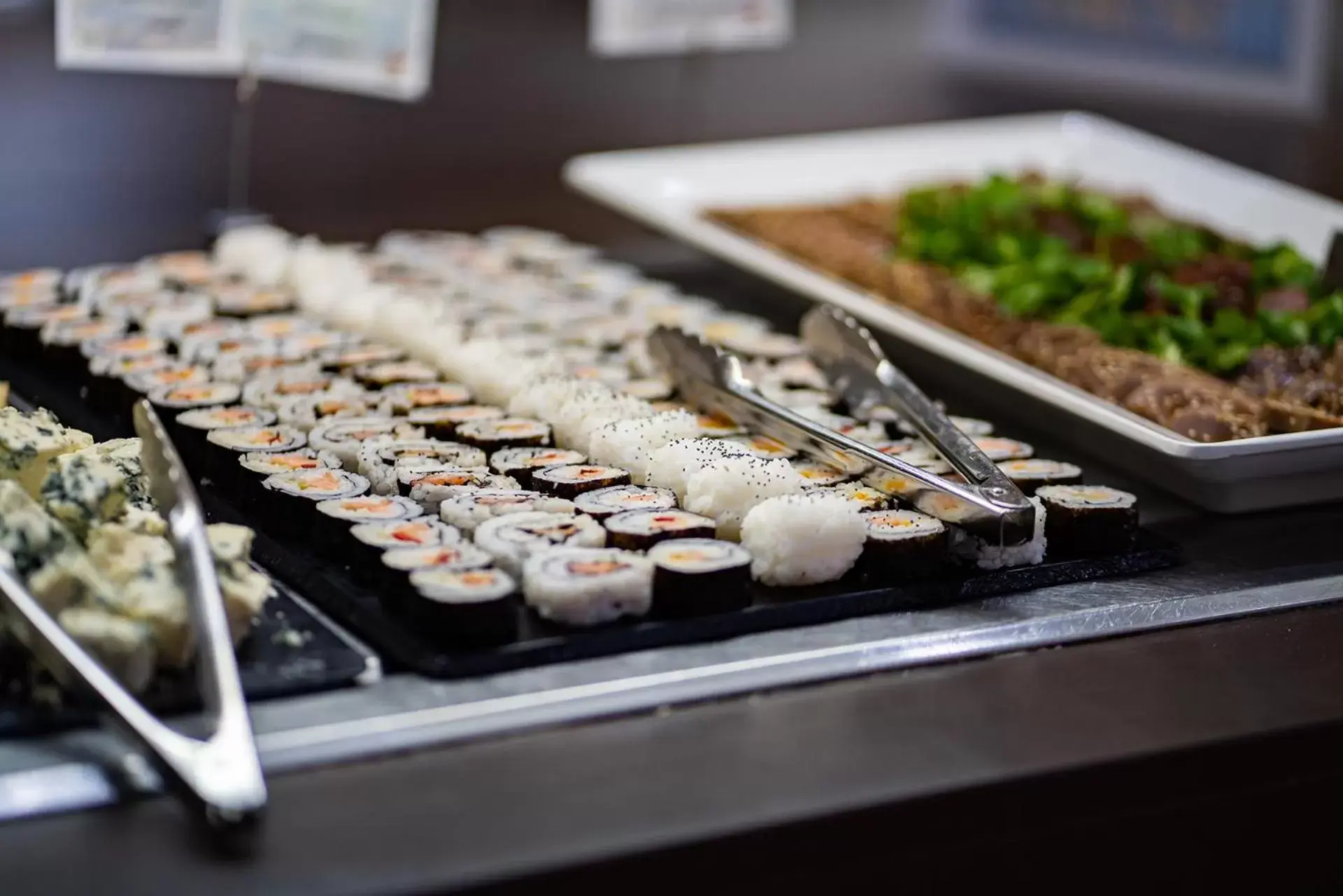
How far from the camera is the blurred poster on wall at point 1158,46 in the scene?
373 cm

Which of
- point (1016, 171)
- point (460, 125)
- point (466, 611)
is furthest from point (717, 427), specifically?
point (1016, 171)

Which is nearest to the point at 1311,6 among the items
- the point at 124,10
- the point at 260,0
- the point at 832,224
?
the point at 832,224

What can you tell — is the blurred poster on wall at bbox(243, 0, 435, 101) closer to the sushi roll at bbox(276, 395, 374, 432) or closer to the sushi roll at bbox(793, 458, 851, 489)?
the sushi roll at bbox(276, 395, 374, 432)

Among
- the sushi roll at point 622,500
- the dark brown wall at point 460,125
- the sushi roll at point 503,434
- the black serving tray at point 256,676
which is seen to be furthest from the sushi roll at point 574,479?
the dark brown wall at point 460,125

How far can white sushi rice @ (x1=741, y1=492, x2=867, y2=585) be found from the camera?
1647mm

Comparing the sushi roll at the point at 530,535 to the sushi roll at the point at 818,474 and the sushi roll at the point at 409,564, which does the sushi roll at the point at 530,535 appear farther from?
the sushi roll at the point at 818,474

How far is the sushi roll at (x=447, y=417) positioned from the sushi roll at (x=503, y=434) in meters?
0.01

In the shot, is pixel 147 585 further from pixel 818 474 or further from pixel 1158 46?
pixel 1158 46

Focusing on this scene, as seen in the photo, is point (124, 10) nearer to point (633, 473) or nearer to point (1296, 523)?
point (633, 473)

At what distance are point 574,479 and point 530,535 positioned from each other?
185 millimetres

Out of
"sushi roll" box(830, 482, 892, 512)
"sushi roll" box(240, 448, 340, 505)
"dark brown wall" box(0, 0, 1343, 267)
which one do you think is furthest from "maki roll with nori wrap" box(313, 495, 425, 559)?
"dark brown wall" box(0, 0, 1343, 267)

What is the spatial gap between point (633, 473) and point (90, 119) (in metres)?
1.48

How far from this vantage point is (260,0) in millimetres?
2697

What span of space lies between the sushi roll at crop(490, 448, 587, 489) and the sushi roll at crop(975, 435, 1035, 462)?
0.50m
